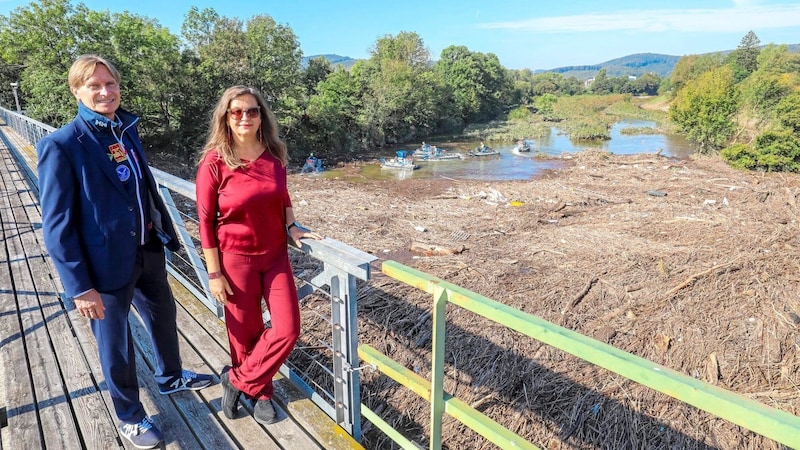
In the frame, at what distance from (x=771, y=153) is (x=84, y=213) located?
79.4 feet

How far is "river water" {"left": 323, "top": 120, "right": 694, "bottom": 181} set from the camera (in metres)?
21.2

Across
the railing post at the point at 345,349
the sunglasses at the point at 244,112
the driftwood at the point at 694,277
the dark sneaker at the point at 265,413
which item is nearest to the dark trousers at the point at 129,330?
the dark sneaker at the point at 265,413

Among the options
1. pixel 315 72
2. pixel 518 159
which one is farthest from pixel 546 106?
pixel 518 159

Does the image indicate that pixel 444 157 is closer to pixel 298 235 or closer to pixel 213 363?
pixel 213 363

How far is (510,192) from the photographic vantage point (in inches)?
585

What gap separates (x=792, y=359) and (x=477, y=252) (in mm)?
4823

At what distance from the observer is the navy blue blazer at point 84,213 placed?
168 cm

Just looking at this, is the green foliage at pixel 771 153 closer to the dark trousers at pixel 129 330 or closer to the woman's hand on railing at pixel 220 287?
the woman's hand on railing at pixel 220 287

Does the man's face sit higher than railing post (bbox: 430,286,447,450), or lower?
higher

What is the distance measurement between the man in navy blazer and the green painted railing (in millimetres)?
1063

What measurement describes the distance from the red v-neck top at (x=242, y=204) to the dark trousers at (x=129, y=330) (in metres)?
0.40

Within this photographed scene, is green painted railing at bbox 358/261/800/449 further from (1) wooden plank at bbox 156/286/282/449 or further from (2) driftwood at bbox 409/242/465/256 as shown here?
(2) driftwood at bbox 409/242/465/256

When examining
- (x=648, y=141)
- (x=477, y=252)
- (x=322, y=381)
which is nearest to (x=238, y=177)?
(x=322, y=381)

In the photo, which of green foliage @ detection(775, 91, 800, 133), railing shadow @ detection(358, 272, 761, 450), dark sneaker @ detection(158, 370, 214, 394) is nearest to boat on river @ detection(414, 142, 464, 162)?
green foliage @ detection(775, 91, 800, 133)
